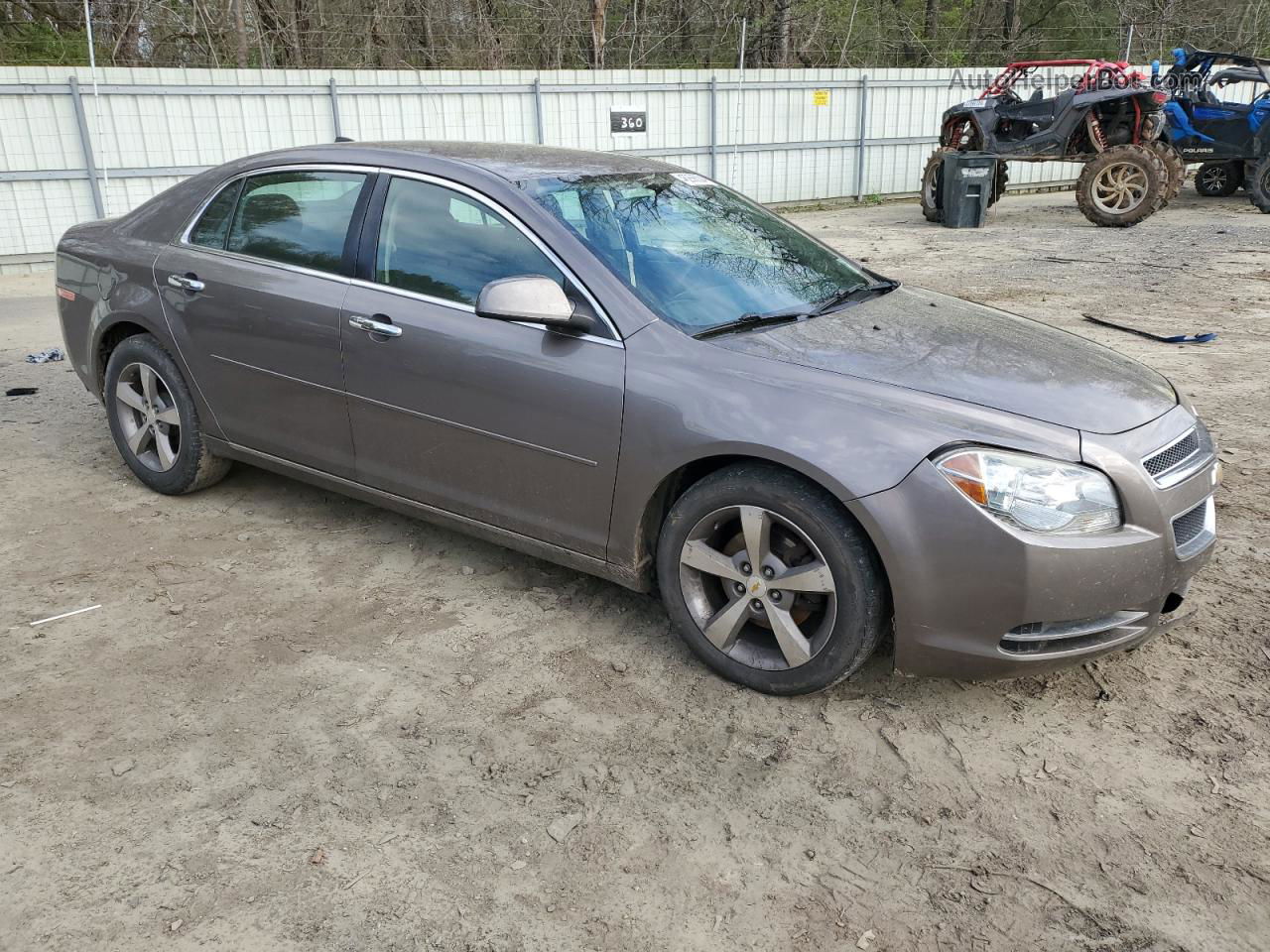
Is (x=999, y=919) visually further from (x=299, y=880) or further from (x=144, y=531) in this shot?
(x=144, y=531)

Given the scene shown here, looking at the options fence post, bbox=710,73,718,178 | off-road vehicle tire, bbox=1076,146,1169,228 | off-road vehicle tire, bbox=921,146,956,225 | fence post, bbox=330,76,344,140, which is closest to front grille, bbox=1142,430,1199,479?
off-road vehicle tire, bbox=1076,146,1169,228

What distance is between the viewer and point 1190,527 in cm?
311

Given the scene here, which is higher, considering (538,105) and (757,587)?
(538,105)

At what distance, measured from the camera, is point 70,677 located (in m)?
3.42

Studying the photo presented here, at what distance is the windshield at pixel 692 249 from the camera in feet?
11.5

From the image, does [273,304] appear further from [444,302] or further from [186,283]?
[444,302]

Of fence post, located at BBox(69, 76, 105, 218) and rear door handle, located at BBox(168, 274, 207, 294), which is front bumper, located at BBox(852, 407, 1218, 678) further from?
fence post, located at BBox(69, 76, 105, 218)

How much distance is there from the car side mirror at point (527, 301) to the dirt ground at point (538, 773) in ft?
3.73

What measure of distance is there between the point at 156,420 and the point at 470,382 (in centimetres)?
205

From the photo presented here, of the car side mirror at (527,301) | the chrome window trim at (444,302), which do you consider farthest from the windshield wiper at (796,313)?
the car side mirror at (527,301)

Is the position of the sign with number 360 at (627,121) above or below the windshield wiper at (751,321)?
below

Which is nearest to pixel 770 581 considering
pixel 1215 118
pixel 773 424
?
pixel 773 424

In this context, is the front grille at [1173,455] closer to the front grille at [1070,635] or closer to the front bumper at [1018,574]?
the front bumper at [1018,574]

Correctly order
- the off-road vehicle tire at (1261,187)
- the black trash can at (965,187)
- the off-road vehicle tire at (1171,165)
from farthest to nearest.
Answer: the off-road vehicle tire at (1261,187) < the black trash can at (965,187) < the off-road vehicle tire at (1171,165)
